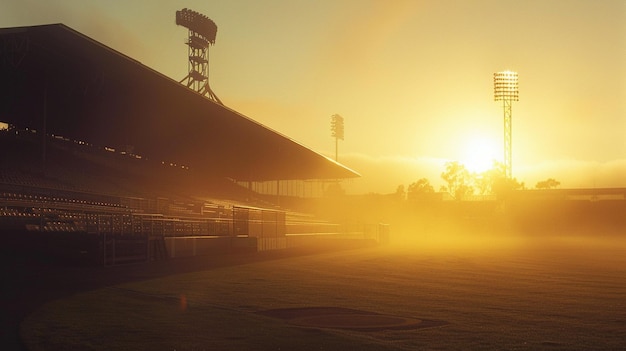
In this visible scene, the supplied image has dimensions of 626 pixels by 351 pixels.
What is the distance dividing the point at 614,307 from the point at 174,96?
2210 centimetres

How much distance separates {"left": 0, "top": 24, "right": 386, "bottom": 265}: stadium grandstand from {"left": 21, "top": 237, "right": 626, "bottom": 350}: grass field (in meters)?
5.54

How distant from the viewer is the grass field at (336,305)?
7.24 meters

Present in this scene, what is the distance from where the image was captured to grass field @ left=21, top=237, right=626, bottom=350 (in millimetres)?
7238

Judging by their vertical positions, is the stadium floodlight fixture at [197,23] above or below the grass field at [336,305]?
above

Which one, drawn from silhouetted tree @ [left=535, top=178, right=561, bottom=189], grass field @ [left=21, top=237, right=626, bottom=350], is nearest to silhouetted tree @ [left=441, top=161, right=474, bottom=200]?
silhouetted tree @ [left=535, top=178, right=561, bottom=189]

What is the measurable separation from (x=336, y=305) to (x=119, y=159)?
102 ft

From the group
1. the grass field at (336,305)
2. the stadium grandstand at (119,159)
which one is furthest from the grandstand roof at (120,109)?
the grass field at (336,305)

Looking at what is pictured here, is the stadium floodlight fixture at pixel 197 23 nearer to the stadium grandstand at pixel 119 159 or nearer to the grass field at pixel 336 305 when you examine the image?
the stadium grandstand at pixel 119 159

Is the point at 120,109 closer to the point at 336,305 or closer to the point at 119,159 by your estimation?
the point at 119,159

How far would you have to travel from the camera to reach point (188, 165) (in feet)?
163

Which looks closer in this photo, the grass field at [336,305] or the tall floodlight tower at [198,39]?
the grass field at [336,305]

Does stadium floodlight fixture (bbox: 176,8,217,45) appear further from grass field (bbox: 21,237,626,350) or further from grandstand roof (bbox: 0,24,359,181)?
grass field (bbox: 21,237,626,350)

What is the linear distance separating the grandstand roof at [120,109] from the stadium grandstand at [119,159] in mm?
71

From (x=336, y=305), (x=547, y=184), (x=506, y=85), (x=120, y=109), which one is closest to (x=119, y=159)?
(x=120, y=109)
